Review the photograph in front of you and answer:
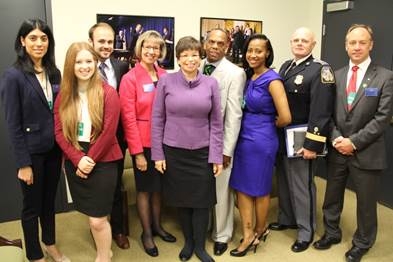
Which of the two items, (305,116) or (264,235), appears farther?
(264,235)

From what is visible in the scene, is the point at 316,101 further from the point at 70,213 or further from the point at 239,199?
the point at 70,213

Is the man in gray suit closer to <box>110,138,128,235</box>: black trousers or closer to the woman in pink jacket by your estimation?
the woman in pink jacket

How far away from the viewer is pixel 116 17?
3.16m

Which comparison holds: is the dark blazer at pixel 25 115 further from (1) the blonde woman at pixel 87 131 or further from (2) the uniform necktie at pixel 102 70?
(2) the uniform necktie at pixel 102 70

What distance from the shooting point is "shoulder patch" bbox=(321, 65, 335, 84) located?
236cm

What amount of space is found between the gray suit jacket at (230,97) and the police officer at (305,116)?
367 mm

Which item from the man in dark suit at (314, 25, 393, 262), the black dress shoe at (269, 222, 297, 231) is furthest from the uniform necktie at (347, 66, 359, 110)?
the black dress shoe at (269, 222, 297, 231)

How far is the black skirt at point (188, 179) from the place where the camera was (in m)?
2.25

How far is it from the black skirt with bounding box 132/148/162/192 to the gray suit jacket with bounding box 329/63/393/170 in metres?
1.22

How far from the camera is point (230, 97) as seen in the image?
7.74 feet

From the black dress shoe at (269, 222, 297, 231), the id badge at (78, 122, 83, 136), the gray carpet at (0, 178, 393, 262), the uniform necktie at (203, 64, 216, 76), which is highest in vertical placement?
the uniform necktie at (203, 64, 216, 76)

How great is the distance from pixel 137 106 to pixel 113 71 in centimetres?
33

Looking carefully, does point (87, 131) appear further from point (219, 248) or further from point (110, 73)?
point (219, 248)

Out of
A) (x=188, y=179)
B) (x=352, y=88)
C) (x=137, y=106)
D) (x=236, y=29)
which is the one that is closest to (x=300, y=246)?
(x=188, y=179)
